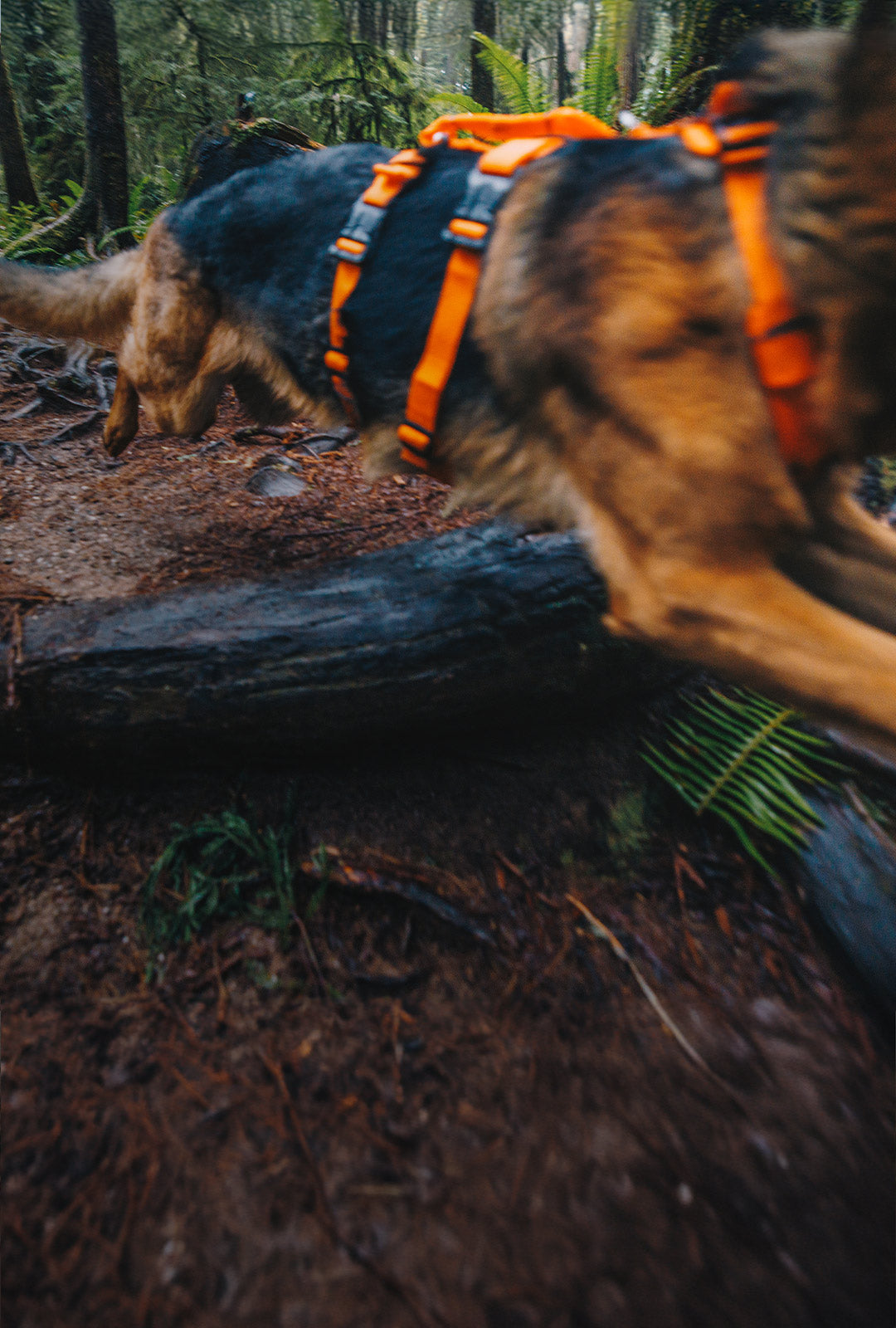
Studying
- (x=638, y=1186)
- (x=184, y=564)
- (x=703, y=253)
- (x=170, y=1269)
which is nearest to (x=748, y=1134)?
(x=638, y=1186)

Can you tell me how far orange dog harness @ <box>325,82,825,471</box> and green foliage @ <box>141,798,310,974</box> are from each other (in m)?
1.37

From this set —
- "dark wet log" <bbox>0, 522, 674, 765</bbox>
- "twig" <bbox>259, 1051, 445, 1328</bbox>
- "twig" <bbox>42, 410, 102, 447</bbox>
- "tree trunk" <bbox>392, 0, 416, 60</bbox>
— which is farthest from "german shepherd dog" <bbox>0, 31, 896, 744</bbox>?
"tree trunk" <bbox>392, 0, 416, 60</bbox>

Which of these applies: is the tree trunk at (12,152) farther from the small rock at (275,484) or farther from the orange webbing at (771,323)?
the orange webbing at (771,323)

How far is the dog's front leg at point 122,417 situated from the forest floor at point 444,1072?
4.49 ft

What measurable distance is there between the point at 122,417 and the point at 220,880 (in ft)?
8.92

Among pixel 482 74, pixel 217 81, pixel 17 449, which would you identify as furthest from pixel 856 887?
pixel 482 74

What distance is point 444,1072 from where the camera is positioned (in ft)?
5.11

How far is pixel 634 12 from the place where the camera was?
4.80 m

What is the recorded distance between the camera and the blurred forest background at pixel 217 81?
15.7ft

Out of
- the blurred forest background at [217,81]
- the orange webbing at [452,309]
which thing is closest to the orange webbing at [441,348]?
the orange webbing at [452,309]

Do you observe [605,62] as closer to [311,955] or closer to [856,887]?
[856,887]

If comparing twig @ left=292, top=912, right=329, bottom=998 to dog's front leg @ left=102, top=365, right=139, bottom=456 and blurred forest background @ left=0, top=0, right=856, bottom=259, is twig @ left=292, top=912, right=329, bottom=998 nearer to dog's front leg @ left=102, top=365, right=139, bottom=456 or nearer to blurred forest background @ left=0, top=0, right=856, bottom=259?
dog's front leg @ left=102, top=365, right=139, bottom=456

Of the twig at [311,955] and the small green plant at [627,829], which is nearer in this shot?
the twig at [311,955]

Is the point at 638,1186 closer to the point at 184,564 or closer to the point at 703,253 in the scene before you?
the point at 703,253
